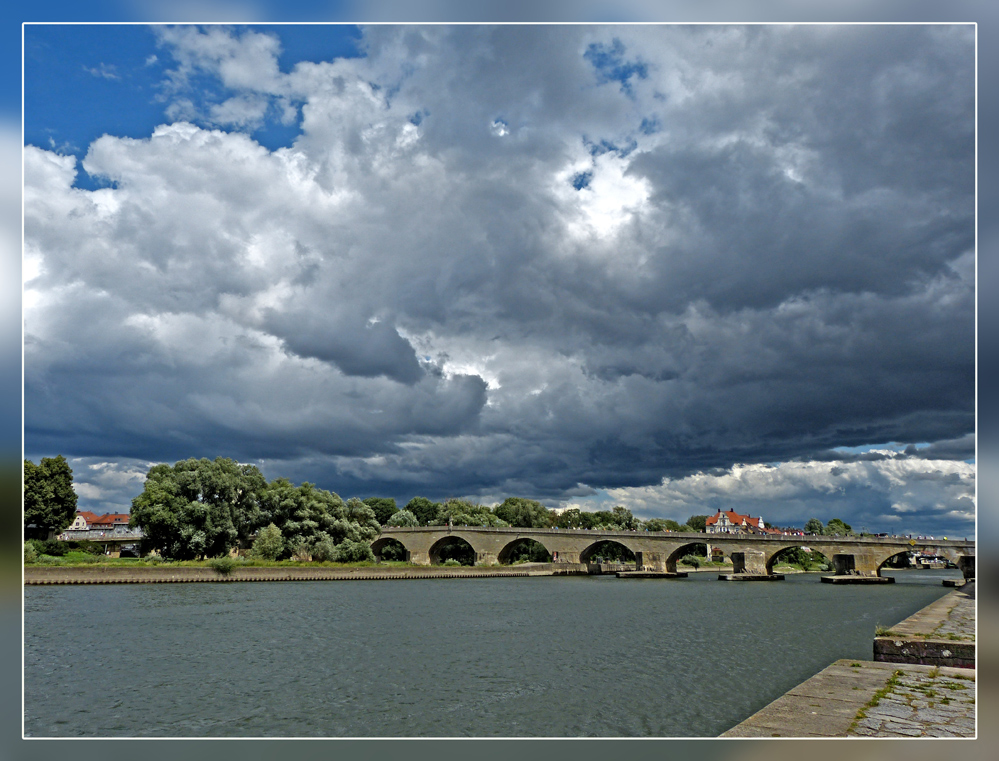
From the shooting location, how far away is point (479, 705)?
1289 cm

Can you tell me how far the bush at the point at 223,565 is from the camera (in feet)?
147

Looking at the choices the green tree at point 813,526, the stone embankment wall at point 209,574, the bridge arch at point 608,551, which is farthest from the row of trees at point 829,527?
the stone embankment wall at point 209,574

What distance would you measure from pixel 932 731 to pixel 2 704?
8751 mm

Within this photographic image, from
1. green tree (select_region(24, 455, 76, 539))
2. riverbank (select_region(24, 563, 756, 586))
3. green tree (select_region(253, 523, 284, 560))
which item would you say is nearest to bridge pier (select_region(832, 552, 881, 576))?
riverbank (select_region(24, 563, 756, 586))

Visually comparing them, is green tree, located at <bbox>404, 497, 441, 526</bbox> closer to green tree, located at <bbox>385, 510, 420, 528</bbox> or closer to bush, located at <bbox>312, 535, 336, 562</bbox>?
green tree, located at <bbox>385, 510, 420, 528</bbox>

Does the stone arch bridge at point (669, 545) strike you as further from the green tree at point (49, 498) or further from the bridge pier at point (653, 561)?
the green tree at point (49, 498)

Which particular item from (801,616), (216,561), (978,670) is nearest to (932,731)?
(978,670)

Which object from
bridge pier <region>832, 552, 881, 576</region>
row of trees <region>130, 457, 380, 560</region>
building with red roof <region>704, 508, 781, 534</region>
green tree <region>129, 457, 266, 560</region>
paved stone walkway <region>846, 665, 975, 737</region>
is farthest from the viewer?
building with red roof <region>704, 508, 781, 534</region>

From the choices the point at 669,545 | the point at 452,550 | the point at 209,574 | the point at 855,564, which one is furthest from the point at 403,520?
the point at 855,564

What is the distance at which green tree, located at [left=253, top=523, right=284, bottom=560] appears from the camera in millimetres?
50500

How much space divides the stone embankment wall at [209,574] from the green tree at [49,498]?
11.6 m

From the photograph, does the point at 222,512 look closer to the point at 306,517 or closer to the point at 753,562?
the point at 306,517

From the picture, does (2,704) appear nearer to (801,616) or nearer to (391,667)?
(391,667)

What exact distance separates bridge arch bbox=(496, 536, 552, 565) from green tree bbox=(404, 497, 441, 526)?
2257 centimetres
